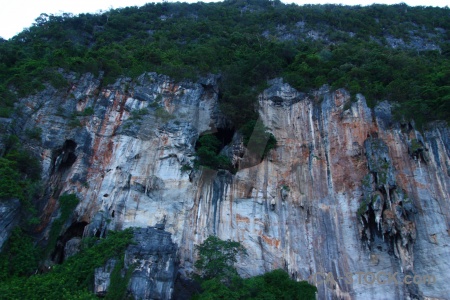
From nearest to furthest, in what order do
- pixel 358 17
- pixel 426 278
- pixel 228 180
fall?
pixel 426 278 → pixel 228 180 → pixel 358 17

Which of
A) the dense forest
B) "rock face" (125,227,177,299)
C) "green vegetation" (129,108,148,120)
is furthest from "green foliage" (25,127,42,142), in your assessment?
"rock face" (125,227,177,299)

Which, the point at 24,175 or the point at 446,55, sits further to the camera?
the point at 446,55

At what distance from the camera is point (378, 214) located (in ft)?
64.3

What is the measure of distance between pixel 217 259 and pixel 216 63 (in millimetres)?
16025

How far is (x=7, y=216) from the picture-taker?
17.9 metres

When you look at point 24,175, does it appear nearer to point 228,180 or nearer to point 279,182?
point 228,180

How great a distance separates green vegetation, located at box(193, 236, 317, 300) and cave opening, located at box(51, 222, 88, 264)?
6431mm

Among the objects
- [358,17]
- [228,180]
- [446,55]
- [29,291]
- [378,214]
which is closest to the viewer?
[29,291]

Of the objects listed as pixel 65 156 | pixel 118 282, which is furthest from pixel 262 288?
pixel 65 156

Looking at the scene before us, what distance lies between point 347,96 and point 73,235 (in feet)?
57.0

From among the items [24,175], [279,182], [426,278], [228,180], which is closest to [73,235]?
[24,175]

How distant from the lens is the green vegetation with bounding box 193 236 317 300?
1622 cm

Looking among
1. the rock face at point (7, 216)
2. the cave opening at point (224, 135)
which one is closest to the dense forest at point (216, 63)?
the rock face at point (7, 216)

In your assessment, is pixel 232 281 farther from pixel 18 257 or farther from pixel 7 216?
pixel 7 216
